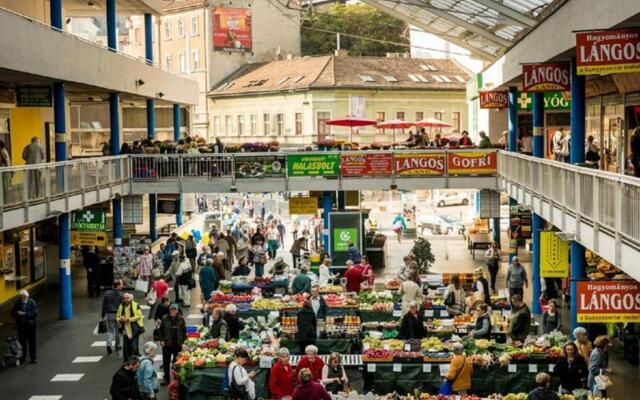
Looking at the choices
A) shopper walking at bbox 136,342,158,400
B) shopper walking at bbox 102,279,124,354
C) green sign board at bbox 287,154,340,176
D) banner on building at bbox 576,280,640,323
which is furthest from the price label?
green sign board at bbox 287,154,340,176

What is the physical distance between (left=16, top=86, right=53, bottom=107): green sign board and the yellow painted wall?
357 centimetres

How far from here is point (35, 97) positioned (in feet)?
98.7

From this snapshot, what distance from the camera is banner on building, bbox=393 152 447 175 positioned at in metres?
35.1

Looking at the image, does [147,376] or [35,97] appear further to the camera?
[35,97]

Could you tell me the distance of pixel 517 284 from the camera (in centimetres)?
2652

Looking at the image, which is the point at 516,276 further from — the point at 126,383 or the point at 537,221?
the point at 126,383

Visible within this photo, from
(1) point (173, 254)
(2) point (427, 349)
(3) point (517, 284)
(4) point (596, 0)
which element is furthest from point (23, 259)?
(4) point (596, 0)

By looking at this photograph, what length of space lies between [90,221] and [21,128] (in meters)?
5.21

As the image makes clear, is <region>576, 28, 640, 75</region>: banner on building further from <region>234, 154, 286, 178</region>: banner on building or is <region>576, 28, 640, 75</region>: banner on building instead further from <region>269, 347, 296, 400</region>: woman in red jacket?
<region>234, 154, 286, 178</region>: banner on building

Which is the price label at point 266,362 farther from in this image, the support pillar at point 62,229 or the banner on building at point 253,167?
the banner on building at point 253,167

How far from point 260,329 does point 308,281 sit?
11.9ft

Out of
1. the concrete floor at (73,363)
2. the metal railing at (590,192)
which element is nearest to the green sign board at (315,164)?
the concrete floor at (73,363)

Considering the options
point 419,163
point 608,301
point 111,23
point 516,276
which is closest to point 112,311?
point 516,276

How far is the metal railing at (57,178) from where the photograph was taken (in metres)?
23.0
